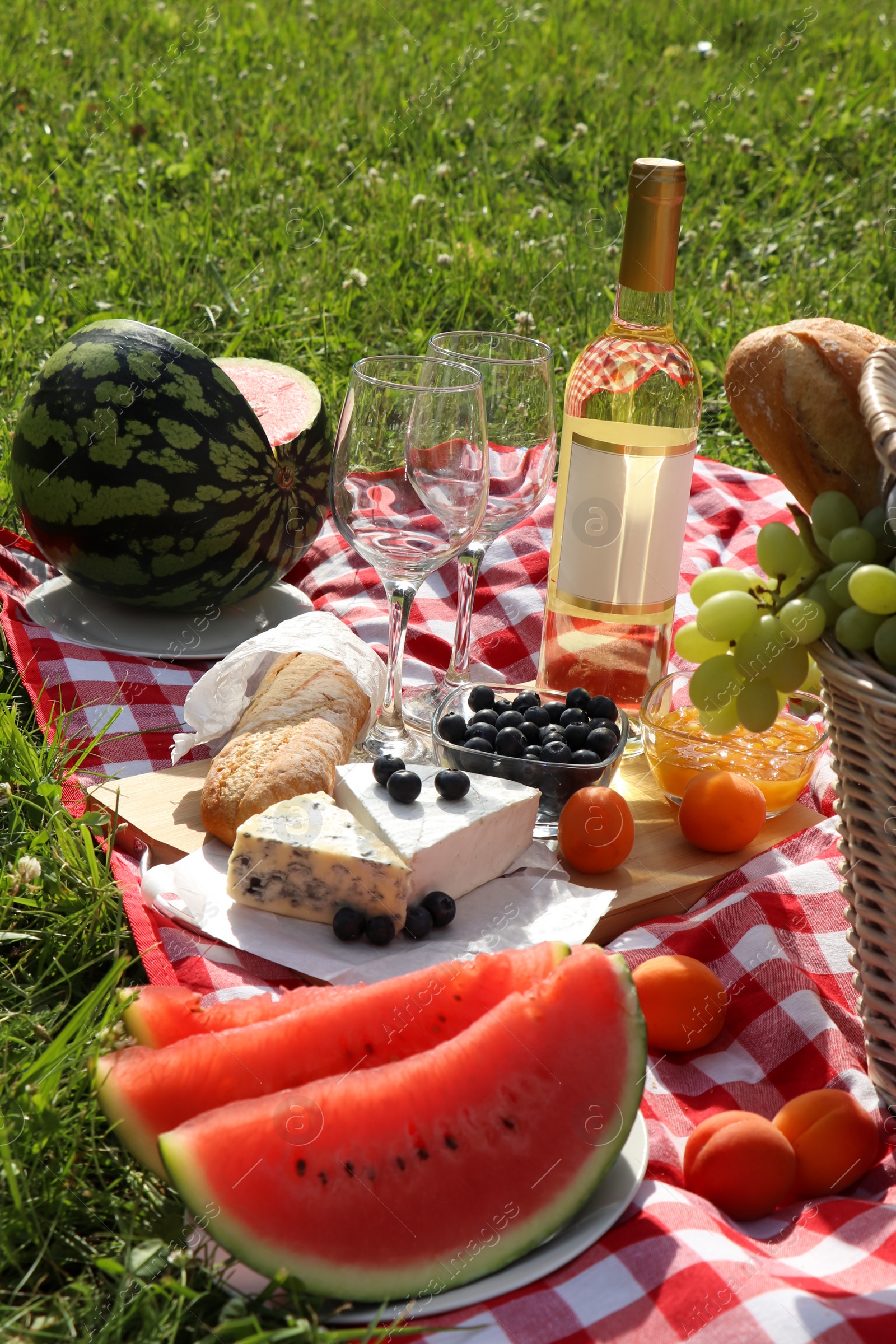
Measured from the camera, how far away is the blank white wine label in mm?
1962

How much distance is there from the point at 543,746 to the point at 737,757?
0.38 meters

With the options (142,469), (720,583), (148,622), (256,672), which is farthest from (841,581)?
(148,622)

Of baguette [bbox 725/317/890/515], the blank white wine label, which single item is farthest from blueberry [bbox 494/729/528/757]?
baguette [bbox 725/317/890/515]

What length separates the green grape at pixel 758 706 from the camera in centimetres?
149

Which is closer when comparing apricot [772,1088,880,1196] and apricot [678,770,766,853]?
apricot [772,1088,880,1196]

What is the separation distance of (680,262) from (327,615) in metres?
2.96

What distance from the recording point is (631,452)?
77.0 inches

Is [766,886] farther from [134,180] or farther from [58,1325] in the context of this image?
[134,180]

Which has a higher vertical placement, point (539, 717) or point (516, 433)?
point (516, 433)

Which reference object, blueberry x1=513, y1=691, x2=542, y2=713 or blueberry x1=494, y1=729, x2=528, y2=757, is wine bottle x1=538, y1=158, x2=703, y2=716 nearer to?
blueberry x1=513, y1=691, x2=542, y2=713

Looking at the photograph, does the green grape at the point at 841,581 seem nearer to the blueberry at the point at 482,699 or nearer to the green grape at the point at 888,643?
the green grape at the point at 888,643

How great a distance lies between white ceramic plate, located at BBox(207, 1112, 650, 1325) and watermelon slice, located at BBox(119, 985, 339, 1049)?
233 mm

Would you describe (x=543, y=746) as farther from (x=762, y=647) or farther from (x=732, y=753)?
(x=762, y=647)

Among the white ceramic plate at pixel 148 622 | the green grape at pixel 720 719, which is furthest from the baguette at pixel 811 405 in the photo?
the white ceramic plate at pixel 148 622
